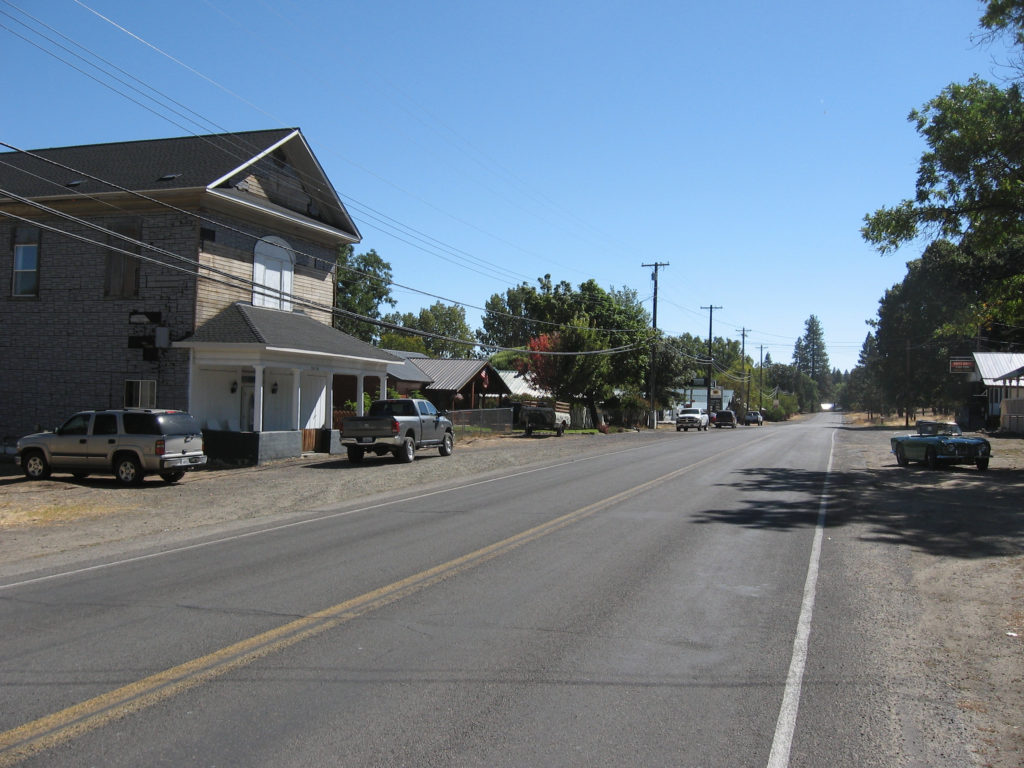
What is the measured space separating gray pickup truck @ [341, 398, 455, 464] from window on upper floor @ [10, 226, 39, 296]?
37.6ft

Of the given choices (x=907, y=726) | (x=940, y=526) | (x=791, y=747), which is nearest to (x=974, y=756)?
(x=907, y=726)

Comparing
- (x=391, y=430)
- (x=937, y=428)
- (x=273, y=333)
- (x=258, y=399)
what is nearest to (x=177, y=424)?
(x=258, y=399)

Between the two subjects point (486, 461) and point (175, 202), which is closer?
point (175, 202)

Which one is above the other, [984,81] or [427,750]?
[984,81]

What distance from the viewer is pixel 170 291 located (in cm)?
2425

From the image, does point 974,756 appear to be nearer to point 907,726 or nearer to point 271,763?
point 907,726

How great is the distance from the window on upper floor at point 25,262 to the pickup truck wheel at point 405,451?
13169mm

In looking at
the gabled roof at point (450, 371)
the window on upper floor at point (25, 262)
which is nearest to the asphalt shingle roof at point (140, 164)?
the window on upper floor at point (25, 262)

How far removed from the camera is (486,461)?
2620cm

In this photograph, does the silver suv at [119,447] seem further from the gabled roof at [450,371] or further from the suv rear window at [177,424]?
the gabled roof at [450,371]

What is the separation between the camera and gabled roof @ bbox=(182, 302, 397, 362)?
23344 mm

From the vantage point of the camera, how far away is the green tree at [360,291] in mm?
60312

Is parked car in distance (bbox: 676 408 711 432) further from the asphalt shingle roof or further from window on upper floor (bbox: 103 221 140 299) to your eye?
window on upper floor (bbox: 103 221 140 299)

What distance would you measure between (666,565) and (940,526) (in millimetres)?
6352
